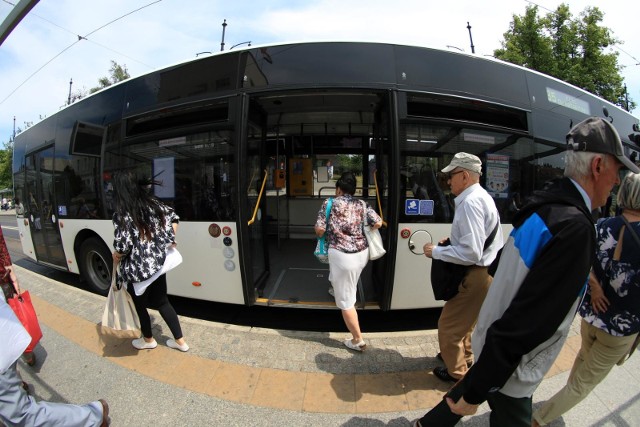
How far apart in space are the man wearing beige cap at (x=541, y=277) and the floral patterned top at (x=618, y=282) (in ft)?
3.14

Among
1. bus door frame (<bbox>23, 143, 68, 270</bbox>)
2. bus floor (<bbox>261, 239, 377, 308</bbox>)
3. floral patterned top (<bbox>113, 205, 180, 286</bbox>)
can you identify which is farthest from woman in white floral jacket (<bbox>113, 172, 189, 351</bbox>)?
bus door frame (<bbox>23, 143, 68, 270</bbox>)

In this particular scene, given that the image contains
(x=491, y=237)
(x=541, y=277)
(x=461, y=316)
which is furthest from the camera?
(x=461, y=316)

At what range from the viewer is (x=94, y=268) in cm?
474

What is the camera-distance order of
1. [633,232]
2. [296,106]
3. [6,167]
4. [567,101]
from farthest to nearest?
1. [6,167]
2. [296,106]
3. [567,101]
4. [633,232]

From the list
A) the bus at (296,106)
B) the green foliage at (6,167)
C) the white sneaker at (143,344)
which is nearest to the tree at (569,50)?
the bus at (296,106)

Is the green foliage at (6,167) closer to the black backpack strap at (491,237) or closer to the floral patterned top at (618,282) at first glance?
the black backpack strap at (491,237)

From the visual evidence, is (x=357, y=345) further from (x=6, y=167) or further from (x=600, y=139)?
(x=6, y=167)

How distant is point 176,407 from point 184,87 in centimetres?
307

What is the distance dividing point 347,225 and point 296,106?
234 centimetres

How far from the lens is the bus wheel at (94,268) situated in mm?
4480

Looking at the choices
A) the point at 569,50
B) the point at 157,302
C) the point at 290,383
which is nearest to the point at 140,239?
the point at 157,302

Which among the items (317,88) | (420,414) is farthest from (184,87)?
(420,414)

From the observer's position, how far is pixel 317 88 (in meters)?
2.96

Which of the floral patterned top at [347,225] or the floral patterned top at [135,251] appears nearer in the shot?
the floral patterned top at [135,251]
